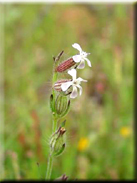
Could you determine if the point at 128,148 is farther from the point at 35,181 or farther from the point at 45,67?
the point at 45,67

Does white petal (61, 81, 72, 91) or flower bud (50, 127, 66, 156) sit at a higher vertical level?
white petal (61, 81, 72, 91)

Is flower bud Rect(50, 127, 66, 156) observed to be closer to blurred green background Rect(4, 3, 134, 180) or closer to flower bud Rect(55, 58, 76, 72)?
flower bud Rect(55, 58, 76, 72)

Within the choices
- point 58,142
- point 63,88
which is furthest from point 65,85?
point 58,142

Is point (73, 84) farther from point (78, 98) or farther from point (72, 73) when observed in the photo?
point (78, 98)

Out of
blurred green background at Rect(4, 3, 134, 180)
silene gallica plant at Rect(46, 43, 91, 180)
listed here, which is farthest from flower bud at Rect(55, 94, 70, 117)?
blurred green background at Rect(4, 3, 134, 180)

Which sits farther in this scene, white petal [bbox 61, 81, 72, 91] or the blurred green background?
the blurred green background

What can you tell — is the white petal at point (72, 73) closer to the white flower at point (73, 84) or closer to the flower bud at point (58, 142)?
the white flower at point (73, 84)
